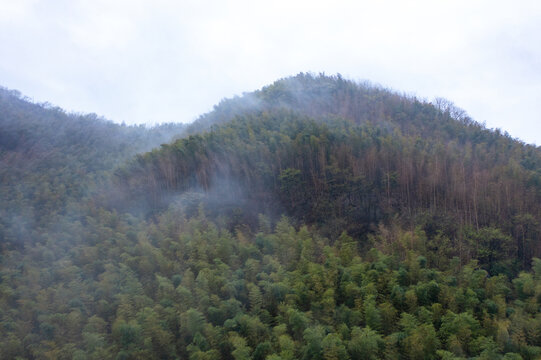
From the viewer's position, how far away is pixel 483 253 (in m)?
13.7

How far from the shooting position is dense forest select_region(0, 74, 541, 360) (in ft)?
31.7

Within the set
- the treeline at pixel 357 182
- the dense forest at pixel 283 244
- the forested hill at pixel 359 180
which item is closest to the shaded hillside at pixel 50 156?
the dense forest at pixel 283 244

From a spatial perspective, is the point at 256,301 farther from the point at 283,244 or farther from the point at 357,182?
the point at 357,182

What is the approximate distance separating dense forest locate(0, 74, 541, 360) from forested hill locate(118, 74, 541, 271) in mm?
73

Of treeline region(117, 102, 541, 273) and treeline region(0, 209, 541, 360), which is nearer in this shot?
treeline region(0, 209, 541, 360)

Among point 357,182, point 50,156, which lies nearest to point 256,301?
point 357,182

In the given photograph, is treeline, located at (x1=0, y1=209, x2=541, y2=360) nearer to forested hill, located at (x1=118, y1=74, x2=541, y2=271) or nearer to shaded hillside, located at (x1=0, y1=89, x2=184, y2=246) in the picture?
forested hill, located at (x1=118, y1=74, x2=541, y2=271)

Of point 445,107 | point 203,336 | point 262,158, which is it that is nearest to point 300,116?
point 262,158

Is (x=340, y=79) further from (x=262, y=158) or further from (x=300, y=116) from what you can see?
(x=262, y=158)

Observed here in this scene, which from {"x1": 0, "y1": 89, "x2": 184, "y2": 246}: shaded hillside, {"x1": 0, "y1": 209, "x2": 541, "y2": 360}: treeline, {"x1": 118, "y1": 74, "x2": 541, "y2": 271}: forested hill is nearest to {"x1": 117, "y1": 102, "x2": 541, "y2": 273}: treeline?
{"x1": 118, "y1": 74, "x2": 541, "y2": 271}: forested hill

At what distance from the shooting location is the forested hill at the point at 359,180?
590 inches

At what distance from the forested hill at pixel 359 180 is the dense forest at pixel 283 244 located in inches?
2.9

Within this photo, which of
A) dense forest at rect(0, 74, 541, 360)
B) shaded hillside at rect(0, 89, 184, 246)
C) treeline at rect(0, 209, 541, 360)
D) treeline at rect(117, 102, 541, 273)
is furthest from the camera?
shaded hillside at rect(0, 89, 184, 246)

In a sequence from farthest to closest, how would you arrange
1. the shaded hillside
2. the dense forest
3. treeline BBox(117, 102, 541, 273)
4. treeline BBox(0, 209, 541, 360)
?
the shaded hillside → treeline BBox(117, 102, 541, 273) → the dense forest → treeline BBox(0, 209, 541, 360)
